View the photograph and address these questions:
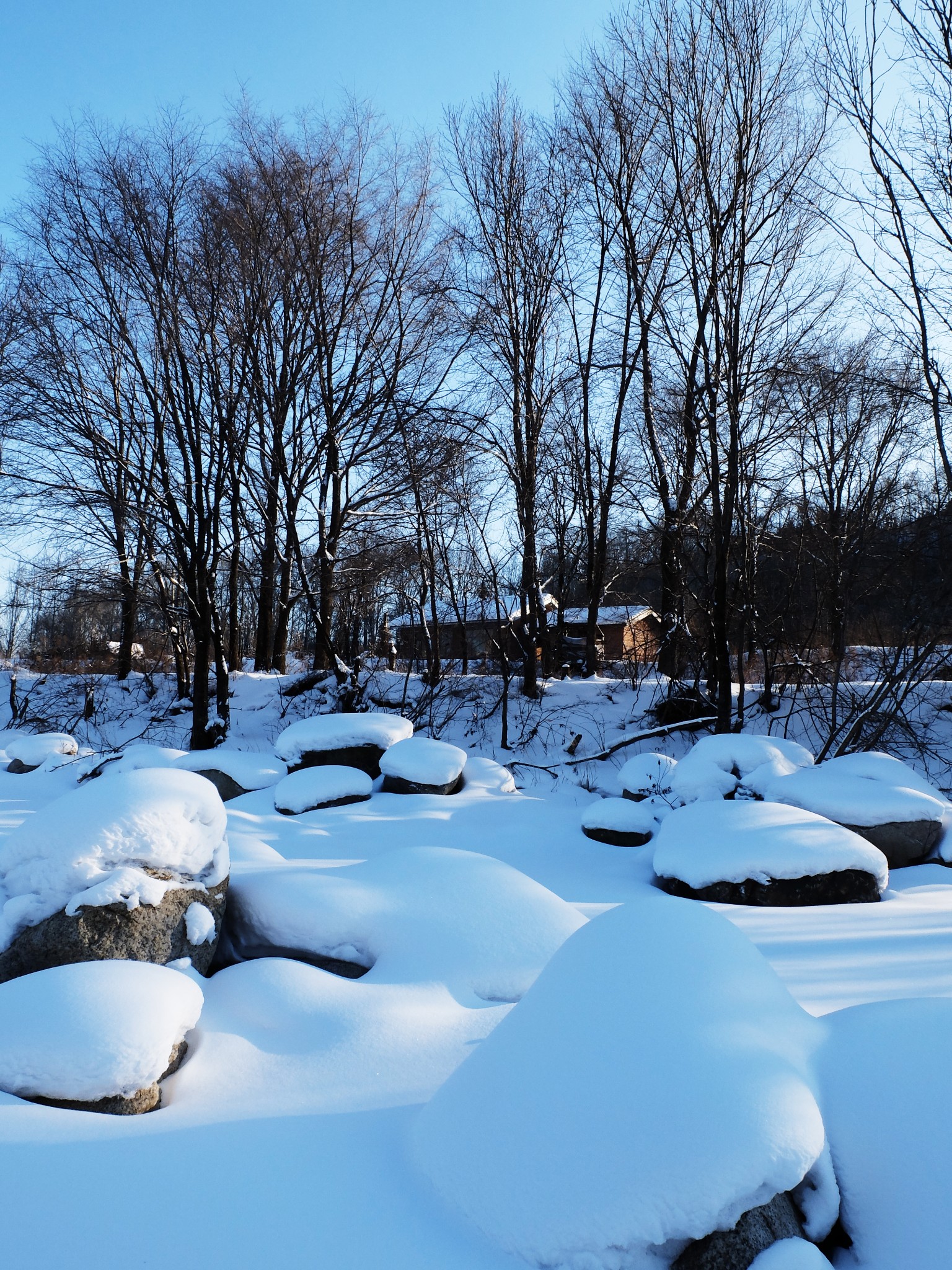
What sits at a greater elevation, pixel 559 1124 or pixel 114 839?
pixel 114 839

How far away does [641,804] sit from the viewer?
23.3 ft

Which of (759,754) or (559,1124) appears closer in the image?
(559,1124)

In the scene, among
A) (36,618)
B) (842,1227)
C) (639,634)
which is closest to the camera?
(842,1227)

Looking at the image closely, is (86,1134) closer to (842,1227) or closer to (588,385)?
(842,1227)

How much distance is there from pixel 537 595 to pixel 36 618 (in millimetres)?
29441

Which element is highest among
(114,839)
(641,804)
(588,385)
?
(588,385)

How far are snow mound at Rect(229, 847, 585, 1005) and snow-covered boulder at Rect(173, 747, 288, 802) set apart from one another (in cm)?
452

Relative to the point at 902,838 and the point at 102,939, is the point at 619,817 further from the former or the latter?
the point at 102,939

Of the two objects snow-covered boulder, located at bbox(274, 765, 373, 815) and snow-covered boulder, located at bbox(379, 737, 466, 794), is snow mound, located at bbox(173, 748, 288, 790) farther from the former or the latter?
snow-covered boulder, located at bbox(379, 737, 466, 794)

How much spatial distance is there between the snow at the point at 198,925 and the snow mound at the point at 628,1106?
63.0 inches

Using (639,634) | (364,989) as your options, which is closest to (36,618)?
(639,634)

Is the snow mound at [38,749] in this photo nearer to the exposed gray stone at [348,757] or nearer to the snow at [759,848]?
the exposed gray stone at [348,757]

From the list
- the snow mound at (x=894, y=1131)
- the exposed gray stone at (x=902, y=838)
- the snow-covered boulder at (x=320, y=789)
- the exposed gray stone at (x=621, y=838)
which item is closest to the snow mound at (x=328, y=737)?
the snow-covered boulder at (x=320, y=789)

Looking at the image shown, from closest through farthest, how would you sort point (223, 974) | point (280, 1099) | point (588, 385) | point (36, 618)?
point (280, 1099), point (223, 974), point (588, 385), point (36, 618)
